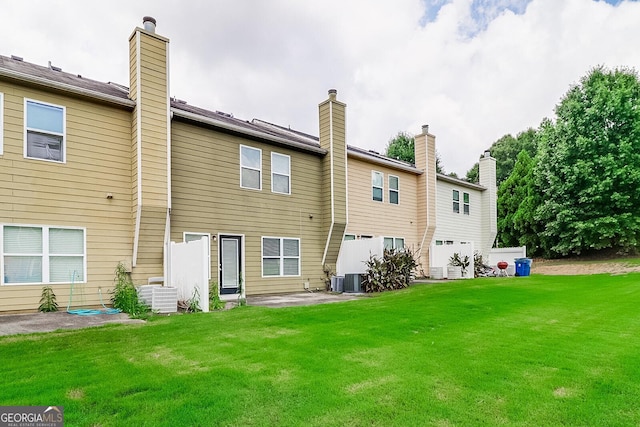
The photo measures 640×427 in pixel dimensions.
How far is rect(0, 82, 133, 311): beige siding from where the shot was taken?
777 cm

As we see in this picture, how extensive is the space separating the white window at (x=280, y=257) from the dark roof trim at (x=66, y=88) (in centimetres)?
522

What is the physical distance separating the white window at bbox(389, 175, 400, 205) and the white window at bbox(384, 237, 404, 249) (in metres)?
1.53

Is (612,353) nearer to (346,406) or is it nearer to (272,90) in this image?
(346,406)

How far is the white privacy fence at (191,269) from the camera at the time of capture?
8320mm

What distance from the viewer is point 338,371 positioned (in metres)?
4.10

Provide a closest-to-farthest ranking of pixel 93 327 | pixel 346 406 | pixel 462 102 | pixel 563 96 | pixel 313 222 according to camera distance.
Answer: pixel 346 406, pixel 93 327, pixel 313 222, pixel 563 96, pixel 462 102

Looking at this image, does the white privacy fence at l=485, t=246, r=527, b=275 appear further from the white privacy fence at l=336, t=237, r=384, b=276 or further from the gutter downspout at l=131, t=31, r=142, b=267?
the gutter downspout at l=131, t=31, r=142, b=267

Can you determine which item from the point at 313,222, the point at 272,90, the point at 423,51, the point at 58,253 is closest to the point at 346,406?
the point at 58,253

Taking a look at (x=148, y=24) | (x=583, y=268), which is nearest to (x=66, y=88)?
(x=148, y=24)

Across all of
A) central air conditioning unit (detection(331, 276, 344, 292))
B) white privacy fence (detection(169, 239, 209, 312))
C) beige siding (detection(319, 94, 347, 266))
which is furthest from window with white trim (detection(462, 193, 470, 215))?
white privacy fence (detection(169, 239, 209, 312))

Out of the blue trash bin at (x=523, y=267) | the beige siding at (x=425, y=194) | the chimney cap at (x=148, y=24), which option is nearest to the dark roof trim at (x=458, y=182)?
the beige siding at (x=425, y=194)

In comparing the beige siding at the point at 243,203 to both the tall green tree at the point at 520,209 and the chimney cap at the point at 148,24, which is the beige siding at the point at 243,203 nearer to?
the chimney cap at the point at 148,24

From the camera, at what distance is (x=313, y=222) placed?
13.1 m

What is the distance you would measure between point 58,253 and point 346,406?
7675 millimetres
